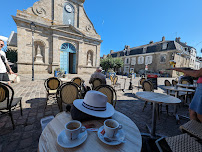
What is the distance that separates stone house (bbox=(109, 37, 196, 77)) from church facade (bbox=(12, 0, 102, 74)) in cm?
1561

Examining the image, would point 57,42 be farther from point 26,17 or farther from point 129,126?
point 129,126

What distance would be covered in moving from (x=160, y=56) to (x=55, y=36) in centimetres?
2213

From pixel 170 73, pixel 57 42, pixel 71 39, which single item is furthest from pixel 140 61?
pixel 57 42

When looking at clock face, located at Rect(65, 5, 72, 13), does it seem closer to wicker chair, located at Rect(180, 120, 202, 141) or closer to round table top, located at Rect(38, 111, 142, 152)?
round table top, located at Rect(38, 111, 142, 152)

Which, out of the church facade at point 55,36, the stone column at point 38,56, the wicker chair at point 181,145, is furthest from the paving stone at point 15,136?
the stone column at point 38,56

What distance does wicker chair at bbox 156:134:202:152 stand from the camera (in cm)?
122

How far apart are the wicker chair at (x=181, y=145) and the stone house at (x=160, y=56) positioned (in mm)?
22976

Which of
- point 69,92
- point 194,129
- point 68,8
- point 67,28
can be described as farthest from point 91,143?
point 68,8

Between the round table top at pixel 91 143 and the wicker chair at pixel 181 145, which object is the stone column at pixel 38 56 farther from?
the wicker chair at pixel 181 145

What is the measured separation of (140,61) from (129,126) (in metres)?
26.9

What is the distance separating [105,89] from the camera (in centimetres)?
223

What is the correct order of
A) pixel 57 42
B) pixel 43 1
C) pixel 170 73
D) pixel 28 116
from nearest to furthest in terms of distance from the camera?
pixel 28 116 < pixel 43 1 < pixel 57 42 < pixel 170 73

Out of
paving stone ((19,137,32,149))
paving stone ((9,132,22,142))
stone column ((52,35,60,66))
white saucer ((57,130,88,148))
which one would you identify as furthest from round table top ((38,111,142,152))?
stone column ((52,35,60,66))

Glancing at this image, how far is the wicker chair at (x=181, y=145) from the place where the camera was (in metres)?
1.22
